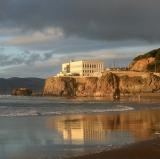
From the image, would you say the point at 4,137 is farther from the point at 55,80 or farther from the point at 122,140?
the point at 55,80

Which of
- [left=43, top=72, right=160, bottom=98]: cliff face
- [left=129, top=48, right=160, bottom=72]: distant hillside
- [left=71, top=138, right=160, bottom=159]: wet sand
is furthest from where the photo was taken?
[left=129, top=48, right=160, bottom=72]: distant hillside

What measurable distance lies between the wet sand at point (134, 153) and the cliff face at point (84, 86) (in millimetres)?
108014

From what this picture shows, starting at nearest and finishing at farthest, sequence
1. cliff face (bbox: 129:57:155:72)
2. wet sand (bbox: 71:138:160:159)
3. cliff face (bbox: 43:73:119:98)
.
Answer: wet sand (bbox: 71:138:160:159)
cliff face (bbox: 43:73:119:98)
cliff face (bbox: 129:57:155:72)

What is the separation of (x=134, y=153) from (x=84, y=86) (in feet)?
419

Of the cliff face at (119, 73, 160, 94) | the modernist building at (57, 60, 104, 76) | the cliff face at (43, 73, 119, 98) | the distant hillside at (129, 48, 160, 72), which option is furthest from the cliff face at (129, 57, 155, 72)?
the cliff face at (43, 73, 119, 98)

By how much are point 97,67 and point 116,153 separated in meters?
155

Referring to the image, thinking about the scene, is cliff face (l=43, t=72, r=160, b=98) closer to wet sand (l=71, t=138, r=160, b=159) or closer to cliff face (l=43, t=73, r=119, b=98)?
cliff face (l=43, t=73, r=119, b=98)

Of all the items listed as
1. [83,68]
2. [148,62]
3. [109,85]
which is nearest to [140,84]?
[109,85]

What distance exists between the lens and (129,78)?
130m

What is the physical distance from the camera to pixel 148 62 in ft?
480

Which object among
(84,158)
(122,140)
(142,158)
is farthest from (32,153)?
(122,140)

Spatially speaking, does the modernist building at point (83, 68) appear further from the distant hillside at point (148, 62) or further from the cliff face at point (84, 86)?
the distant hillside at point (148, 62)

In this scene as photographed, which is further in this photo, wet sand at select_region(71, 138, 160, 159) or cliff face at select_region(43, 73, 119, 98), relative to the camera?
cliff face at select_region(43, 73, 119, 98)

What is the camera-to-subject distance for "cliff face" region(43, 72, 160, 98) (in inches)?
4921
